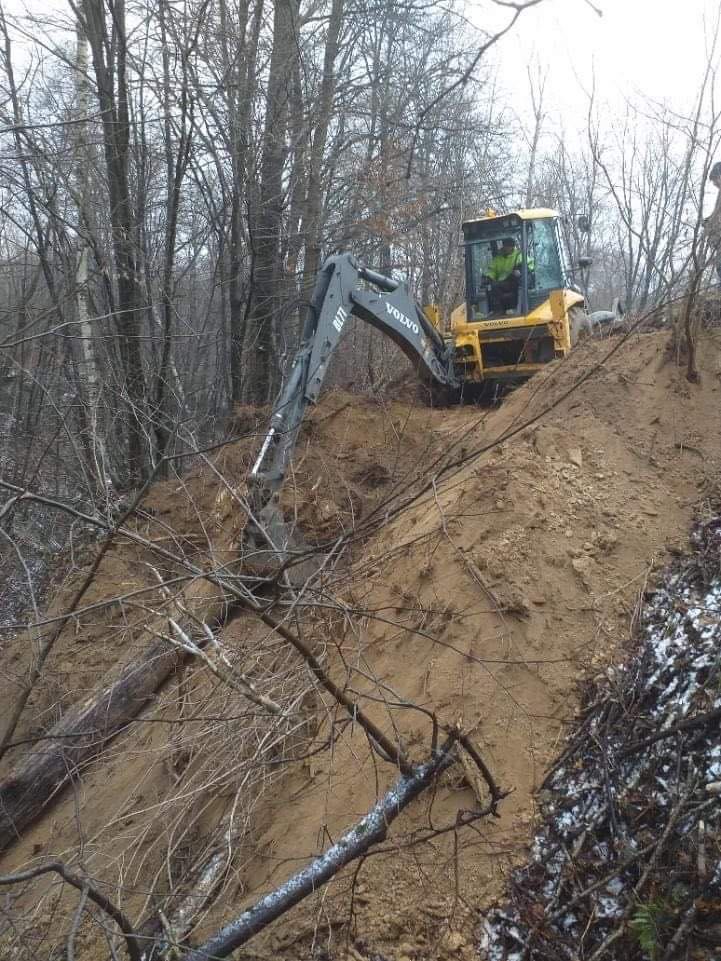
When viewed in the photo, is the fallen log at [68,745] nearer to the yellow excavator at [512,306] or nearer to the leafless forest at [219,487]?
the leafless forest at [219,487]

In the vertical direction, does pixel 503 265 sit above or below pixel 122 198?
below

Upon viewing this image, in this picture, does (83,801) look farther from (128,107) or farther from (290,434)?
(128,107)

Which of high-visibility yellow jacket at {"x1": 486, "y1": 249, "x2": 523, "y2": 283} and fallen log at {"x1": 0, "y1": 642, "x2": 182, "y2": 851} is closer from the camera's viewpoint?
fallen log at {"x1": 0, "y1": 642, "x2": 182, "y2": 851}

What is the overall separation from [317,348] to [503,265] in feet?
13.4

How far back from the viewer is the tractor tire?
902 cm

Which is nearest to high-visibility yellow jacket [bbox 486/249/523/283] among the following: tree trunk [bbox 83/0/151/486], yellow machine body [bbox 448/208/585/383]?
yellow machine body [bbox 448/208/585/383]

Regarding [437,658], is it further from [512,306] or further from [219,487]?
[512,306]

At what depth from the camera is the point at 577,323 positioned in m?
9.22

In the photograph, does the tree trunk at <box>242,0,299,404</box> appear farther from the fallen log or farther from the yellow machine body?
the fallen log

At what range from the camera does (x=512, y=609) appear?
14.6ft

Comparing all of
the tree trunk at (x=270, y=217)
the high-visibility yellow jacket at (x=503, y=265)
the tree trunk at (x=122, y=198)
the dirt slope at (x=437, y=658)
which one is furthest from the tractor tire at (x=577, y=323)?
the tree trunk at (x=122, y=198)

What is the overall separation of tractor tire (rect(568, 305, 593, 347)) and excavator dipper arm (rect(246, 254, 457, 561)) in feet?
6.21

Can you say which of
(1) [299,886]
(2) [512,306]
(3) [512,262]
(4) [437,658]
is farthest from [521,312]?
(1) [299,886]

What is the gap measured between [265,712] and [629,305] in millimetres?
14029
